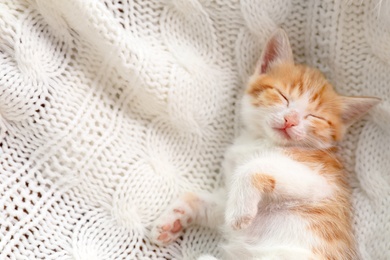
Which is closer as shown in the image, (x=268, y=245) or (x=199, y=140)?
A: (x=268, y=245)

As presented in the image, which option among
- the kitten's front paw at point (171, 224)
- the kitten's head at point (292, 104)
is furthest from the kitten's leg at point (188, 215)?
the kitten's head at point (292, 104)

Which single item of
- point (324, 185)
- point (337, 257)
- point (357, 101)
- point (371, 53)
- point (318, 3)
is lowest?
point (337, 257)

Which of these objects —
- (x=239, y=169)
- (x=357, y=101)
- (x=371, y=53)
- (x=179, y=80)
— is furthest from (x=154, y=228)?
(x=371, y=53)

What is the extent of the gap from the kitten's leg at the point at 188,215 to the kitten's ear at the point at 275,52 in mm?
361

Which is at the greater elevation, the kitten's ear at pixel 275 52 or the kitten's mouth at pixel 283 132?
the kitten's ear at pixel 275 52

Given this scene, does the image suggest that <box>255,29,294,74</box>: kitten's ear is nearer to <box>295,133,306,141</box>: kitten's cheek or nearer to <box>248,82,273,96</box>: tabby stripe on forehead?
<box>248,82,273,96</box>: tabby stripe on forehead

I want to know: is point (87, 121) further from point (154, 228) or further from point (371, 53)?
point (371, 53)

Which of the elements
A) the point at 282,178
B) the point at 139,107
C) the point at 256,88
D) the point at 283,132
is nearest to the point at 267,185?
the point at 282,178

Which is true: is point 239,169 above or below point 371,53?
below

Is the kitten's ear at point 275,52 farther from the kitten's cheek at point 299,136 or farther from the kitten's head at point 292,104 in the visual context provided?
the kitten's cheek at point 299,136

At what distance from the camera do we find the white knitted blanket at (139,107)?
1.28m

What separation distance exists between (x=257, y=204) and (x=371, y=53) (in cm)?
50

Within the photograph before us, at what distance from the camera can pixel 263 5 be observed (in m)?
1.41

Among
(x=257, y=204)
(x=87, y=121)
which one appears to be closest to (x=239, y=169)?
(x=257, y=204)
